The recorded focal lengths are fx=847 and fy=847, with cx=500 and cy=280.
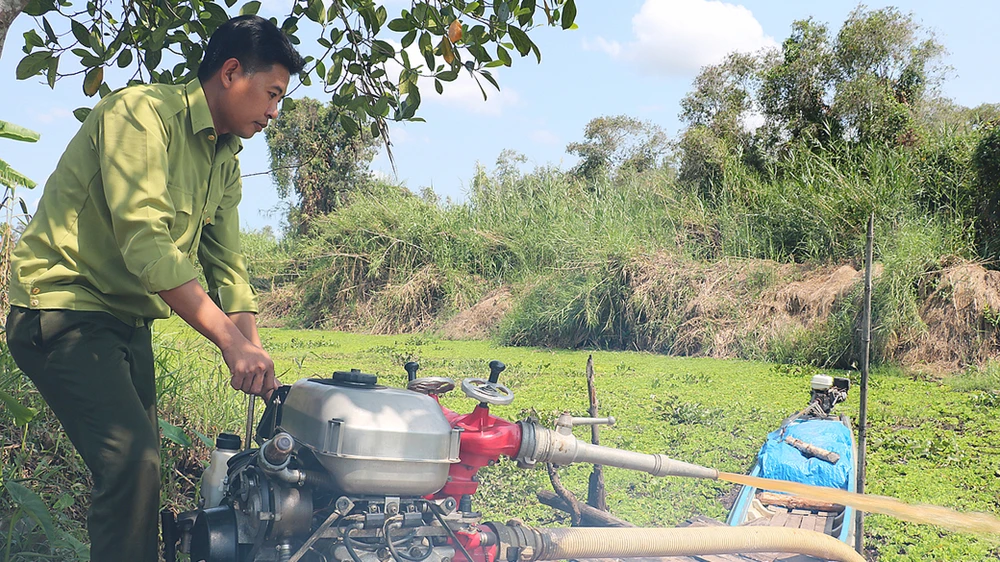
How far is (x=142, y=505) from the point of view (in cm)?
153

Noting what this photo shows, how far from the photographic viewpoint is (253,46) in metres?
1.62

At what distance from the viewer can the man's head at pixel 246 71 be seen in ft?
5.34

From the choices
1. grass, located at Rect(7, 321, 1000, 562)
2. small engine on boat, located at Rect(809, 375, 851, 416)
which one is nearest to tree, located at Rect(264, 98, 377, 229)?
grass, located at Rect(7, 321, 1000, 562)

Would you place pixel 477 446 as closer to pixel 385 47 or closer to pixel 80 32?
pixel 385 47

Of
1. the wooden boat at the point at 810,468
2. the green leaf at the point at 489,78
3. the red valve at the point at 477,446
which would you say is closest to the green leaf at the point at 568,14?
the green leaf at the point at 489,78

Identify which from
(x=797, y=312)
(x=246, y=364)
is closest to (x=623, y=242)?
(x=797, y=312)

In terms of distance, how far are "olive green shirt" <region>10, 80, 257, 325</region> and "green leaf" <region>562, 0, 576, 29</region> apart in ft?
3.27

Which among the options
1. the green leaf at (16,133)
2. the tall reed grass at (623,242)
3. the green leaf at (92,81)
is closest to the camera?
the green leaf at (92,81)

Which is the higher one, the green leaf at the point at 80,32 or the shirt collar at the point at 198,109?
the green leaf at the point at 80,32

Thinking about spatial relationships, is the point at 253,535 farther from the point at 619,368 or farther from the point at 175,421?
the point at 619,368

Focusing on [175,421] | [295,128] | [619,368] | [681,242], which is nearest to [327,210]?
[295,128]

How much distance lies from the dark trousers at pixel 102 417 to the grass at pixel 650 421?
2.65ft

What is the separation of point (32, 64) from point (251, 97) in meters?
1.27

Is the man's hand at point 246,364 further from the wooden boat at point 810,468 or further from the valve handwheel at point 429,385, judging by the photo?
the wooden boat at point 810,468
